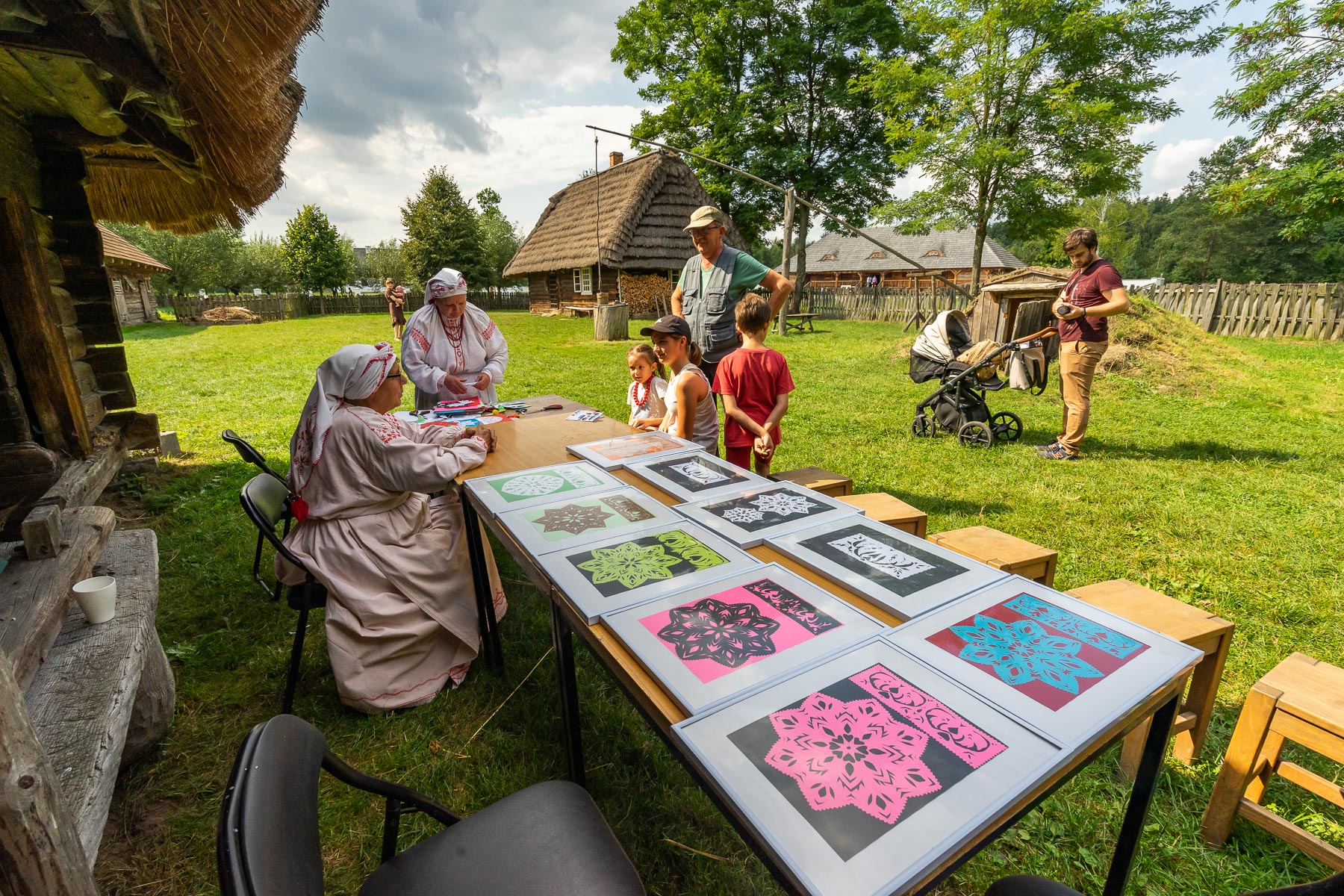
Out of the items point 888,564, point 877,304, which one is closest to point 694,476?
point 888,564

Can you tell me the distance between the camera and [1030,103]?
13625mm

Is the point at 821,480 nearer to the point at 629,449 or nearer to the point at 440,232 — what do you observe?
the point at 629,449

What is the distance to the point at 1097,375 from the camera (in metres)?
8.53

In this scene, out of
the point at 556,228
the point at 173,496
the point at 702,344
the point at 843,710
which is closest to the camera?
the point at 843,710

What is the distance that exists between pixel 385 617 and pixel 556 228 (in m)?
23.7

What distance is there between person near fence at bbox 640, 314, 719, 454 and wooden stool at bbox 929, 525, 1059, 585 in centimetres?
143

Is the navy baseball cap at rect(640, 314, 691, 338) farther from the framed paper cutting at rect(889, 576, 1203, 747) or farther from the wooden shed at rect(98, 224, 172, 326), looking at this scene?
Answer: the wooden shed at rect(98, 224, 172, 326)

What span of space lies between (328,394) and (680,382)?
5.68 feet

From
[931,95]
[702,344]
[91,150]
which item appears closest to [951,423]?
[702,344]

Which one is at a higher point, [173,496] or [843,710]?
[843,710]

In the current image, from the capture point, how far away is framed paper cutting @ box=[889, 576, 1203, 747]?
111 centimetres

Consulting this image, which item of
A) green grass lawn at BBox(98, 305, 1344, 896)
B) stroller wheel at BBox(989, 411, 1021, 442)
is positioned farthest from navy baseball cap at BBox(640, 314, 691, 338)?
stroller wheel at BBox(989, 411, 1021, 442)

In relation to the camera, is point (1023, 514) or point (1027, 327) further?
point (1027, 327)

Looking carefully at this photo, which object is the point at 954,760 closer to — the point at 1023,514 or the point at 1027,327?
the point at 1023,514
